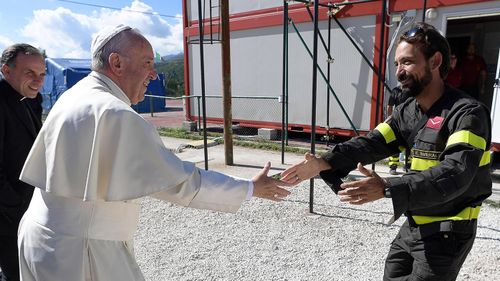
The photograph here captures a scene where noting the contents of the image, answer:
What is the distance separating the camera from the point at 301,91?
368 inches

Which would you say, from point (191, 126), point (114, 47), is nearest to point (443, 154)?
point (114, 47)

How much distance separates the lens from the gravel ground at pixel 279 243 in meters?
3.35

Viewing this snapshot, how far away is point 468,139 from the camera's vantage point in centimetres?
165

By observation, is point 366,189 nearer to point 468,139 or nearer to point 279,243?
point 468,139

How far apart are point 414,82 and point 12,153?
2509 mm

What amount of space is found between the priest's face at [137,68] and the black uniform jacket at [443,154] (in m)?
1.20

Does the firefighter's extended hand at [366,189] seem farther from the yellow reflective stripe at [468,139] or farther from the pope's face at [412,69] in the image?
the pope's face at [412,69]

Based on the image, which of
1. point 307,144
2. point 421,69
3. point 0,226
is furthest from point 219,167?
point 421,69

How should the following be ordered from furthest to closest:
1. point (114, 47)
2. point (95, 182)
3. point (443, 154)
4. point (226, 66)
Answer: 1. point (226, 66)
2. point (443, 154)
3. point (114, 47)
4. point (95, 182)

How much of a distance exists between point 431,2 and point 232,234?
588cm

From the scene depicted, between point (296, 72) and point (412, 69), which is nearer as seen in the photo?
point (412, 69)

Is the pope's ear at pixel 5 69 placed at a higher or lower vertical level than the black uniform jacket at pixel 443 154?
→ higher

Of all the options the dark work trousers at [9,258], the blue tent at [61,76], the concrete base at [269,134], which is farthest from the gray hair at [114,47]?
the blue tent at [61,76]

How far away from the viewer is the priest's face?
1634 mm
